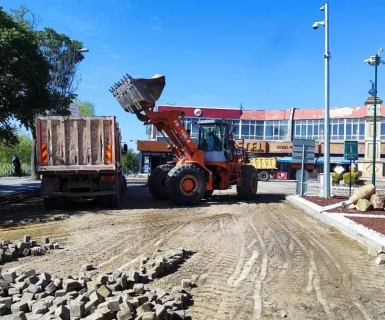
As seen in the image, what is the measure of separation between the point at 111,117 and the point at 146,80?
2088 millimetres

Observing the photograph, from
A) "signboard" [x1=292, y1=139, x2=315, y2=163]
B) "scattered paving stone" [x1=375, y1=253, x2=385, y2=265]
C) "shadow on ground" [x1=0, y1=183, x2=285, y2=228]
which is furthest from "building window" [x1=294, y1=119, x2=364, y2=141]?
"scattered paving stone" [x1=375, y1=253, x2=385, y2=265]

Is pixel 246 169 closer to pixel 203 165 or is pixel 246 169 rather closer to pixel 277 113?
pixel 203 165

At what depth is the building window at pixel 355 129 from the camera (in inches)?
2259

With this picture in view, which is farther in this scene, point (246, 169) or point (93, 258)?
point (246, 169)

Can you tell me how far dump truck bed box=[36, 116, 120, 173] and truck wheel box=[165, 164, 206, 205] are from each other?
235 centimetres

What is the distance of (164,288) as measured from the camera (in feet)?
19.7

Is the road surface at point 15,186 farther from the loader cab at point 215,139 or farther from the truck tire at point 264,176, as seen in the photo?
the truck tire at point 264,176

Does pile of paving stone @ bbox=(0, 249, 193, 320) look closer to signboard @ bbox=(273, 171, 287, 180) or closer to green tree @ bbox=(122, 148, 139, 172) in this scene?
signboard @ bbox=(273, 171, 287, 180)

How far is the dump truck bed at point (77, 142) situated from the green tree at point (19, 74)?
2833mm

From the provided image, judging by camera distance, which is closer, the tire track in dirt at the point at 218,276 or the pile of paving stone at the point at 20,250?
the tire track in dirt at the point at 218,276

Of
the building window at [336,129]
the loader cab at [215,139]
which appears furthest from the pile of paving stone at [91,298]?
the building window at [336,129]

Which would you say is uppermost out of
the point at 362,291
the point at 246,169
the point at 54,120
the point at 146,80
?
the point at 146,80

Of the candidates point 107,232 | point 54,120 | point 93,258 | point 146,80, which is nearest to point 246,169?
point 146,80

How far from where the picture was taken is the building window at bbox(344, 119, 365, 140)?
188 ft
